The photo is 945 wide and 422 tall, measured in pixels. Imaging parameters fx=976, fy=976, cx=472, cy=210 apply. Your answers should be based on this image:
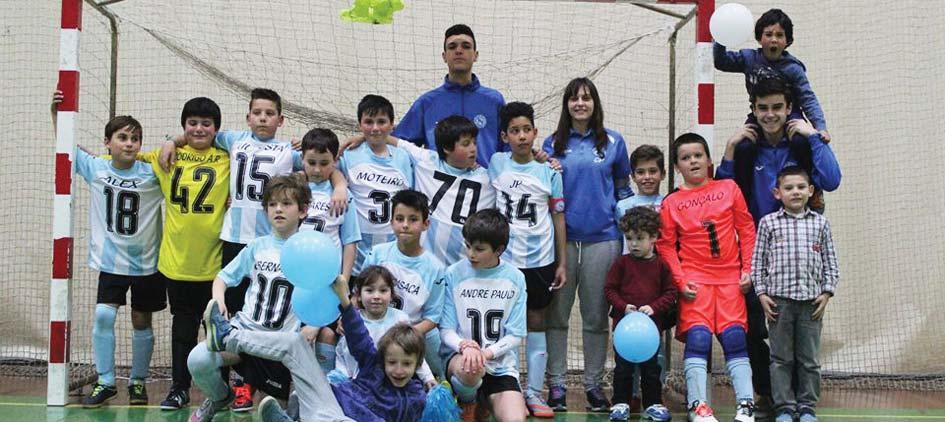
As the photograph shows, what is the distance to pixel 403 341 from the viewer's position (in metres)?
3.98

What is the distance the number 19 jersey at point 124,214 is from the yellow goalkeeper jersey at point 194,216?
0.37 feet

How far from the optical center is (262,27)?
262 inches

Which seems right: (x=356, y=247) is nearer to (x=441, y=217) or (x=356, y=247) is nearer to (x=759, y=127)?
(x=441, y=217)

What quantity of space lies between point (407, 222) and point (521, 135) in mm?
853

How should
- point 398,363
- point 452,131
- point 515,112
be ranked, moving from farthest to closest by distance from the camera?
point 515,112
point 452,131
point 398,363

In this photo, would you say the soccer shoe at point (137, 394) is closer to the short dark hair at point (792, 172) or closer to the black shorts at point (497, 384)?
the black shorts at point (497, 384)

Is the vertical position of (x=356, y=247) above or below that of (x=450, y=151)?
below

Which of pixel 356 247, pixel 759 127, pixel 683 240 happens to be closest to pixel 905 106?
pixel 759 127

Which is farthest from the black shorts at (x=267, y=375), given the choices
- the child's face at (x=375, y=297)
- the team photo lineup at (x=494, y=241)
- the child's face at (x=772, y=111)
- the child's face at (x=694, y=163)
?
the child's face at (x=772, y=111)

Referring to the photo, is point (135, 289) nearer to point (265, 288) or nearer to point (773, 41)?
Answer: point (265, 288)

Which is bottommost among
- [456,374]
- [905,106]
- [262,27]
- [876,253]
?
[456,374]

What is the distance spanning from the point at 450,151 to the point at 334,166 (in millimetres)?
593

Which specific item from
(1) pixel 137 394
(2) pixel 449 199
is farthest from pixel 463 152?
(1) pixel 137 394

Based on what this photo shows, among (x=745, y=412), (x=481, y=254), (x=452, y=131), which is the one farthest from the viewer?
(x=452, y=131)
